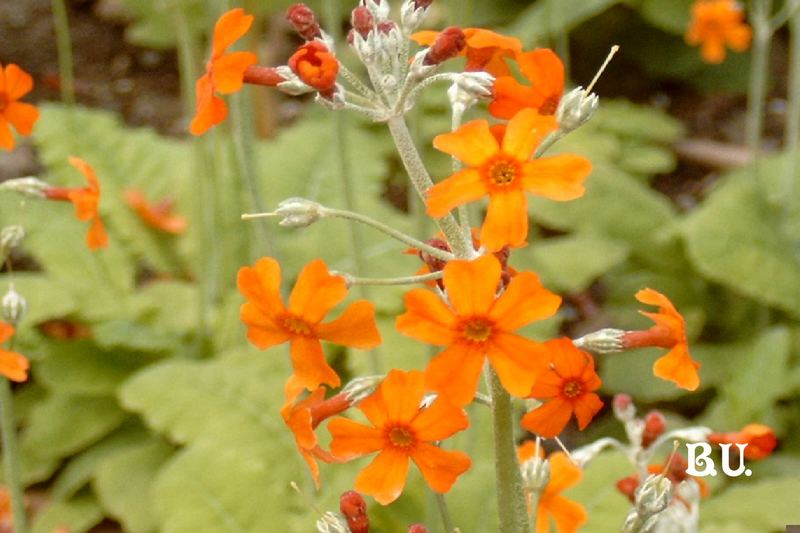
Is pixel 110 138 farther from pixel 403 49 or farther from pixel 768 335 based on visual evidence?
pixel 403 49

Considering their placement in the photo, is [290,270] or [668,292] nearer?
[290,270]

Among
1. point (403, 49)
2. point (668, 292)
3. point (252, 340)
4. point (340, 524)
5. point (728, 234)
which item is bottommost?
point (668, 292)

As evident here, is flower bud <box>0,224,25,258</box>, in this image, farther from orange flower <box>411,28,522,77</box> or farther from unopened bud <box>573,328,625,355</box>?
unopened bud <box>573,328,625,355</box>

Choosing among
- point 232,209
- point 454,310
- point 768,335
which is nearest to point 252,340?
point 454,310

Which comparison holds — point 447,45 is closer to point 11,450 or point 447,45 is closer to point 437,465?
point 437,465

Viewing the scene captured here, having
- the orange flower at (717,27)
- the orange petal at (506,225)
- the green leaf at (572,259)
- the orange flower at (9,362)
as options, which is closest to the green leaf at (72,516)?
the green leaf at (572,259)

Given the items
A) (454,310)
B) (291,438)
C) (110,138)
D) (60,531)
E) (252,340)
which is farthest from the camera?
(110,138)

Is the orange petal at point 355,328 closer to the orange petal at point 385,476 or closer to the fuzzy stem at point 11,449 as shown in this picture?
the orange petal at point 385,476
